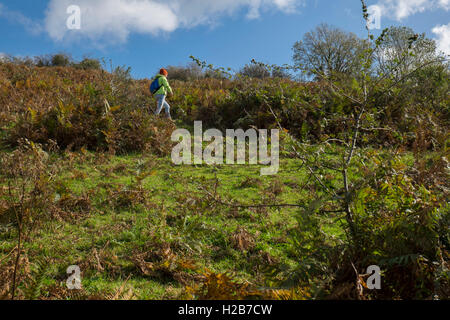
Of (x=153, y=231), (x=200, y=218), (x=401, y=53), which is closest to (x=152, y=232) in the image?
(x=153, y=231)

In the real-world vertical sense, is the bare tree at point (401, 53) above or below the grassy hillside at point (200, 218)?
above

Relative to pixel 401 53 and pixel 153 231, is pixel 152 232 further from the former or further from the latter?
pixel 401 53

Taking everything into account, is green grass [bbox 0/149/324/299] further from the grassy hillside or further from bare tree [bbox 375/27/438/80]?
bare tree [bbox 375/27/438/80]

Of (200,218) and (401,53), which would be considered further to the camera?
(401,53)

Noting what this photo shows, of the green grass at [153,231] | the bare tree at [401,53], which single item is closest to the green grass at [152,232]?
the green grass at [153,231]

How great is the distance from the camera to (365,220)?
2.42m

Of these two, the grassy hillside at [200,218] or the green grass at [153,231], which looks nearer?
the grassy hillside at [200,218]

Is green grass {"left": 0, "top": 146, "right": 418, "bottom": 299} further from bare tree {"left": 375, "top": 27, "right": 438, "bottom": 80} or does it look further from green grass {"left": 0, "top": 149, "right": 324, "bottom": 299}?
bare tree {"left": 375, "top": 27, "right": 438, "bottom": 80}

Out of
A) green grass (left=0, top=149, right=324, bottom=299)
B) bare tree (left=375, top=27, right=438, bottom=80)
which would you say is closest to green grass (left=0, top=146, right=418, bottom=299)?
green grass (left=0, top=149, right=324, bottom=299)

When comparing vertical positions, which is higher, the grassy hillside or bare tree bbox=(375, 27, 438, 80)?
bare tree bbox=(375, 27, 438, 80)

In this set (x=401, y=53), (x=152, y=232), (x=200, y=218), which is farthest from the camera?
(x=401, y=53)

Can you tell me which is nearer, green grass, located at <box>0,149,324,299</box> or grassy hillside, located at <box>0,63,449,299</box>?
grassy hillside, located at <box>0,63,449,299</box>

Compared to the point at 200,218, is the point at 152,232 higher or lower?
lower

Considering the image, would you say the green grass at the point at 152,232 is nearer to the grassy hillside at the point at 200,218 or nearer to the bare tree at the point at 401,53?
the grassy hillside at the point at 200,218
